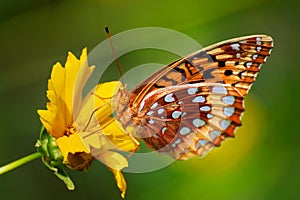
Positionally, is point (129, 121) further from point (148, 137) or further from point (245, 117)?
point (245, 117)

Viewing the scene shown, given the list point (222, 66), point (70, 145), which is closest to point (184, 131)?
point (222, 66)

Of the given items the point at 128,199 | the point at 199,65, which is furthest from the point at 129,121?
the point at 128,199

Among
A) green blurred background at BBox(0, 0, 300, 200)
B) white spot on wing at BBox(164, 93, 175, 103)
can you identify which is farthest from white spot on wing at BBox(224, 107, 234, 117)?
green blurred background at BBox(0, 0, 300, 200)

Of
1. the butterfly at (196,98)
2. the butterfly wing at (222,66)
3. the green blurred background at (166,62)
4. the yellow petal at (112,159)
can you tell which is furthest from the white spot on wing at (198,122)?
the green blurred background at (166,62)

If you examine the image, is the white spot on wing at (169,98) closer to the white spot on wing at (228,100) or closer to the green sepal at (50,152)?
the white spot on wing at (228,100)

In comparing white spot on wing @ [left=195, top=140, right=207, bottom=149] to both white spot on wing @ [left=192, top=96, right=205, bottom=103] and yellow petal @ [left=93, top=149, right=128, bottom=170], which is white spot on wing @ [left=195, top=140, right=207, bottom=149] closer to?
white spot on wing @ [left=192, top=96, right=205, bottom=103]
